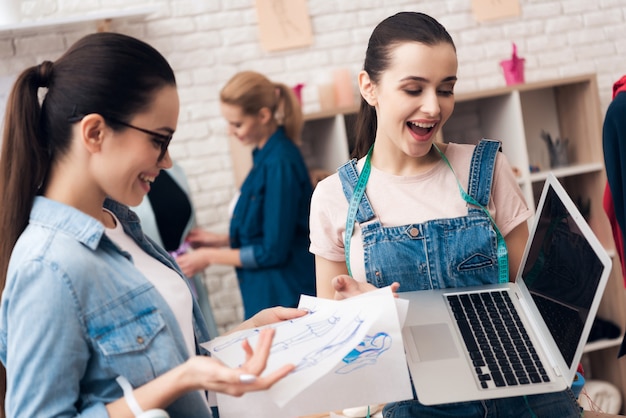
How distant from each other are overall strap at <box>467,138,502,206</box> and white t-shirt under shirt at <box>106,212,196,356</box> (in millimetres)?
628

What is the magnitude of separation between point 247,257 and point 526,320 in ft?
5.72

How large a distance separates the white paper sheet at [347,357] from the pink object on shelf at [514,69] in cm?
262

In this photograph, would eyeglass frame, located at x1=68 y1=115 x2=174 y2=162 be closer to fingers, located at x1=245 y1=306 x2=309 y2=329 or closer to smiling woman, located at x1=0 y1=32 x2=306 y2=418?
smiling woman, located at x1=0 y1=32 x2=306 y2=418

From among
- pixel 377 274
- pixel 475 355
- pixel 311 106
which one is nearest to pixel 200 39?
pixel 311 106

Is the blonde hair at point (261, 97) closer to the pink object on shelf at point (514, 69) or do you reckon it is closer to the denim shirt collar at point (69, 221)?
the pink object on shelf at point (514, 69)

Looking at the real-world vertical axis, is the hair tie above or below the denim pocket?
above

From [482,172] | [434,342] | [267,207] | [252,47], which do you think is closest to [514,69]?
[252,47]

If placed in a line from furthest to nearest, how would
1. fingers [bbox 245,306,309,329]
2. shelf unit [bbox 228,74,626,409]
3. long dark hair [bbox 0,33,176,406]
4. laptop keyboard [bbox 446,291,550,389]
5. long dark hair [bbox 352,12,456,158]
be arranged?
shelf unit [bbox 228,74,626,409], long dark hair [bbox 352,12,456,158], fingers [bbox 245,306,309,329], laptop keyboard [bbox 446,291,550,389], long dark hair [bbox 0,33,176,406]

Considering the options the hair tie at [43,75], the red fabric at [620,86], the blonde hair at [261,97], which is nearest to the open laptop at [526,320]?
the hair tie at [43,75]

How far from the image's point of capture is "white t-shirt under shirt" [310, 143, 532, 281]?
1.61 metres

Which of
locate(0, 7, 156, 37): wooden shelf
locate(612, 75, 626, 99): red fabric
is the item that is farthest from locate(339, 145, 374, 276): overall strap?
locate(0, 7, 156, 37): wooden shelf

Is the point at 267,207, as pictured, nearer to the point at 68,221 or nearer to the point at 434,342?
the point at 434,342

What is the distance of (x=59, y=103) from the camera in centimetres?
122

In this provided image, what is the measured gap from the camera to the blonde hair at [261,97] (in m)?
3.09
